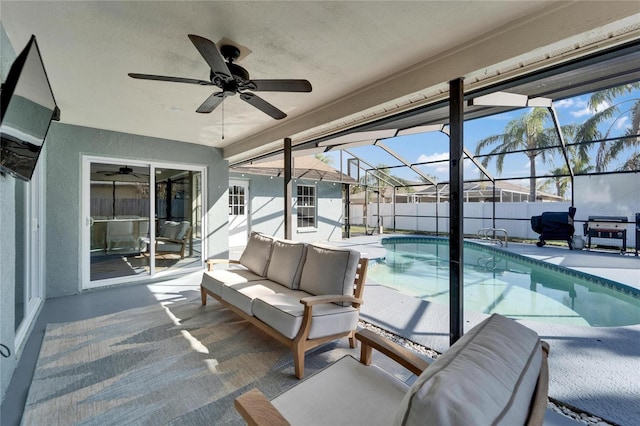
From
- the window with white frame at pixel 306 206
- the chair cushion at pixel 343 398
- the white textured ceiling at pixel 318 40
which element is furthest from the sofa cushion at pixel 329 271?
the window with white frame at pixel 306 206

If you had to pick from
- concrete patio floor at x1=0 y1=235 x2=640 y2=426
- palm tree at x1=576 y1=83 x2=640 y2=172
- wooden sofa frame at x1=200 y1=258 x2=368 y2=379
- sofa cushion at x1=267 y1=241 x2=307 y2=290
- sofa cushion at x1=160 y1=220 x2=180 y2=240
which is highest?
palm tree at x1=576 y1=83 x2=640 y2=172

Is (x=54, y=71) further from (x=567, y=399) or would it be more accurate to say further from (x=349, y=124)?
(x=567, y=399)

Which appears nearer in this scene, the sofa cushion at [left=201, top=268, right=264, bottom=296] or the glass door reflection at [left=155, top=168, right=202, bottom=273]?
the sofa cushion at [left=201, top=268, right=264, bottom=296]

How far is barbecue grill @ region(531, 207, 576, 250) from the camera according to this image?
8.50m

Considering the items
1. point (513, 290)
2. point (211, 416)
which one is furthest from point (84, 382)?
point (513, 290)

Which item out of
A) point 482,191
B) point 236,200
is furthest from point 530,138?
point 236,200

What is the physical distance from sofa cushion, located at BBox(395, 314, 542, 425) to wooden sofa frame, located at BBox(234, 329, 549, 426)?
2cm

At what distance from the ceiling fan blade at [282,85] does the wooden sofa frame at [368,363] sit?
1961 millimetres

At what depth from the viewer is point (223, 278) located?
11.5ft

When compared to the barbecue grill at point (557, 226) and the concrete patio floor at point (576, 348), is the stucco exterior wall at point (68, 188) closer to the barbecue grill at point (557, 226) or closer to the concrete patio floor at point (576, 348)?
the concrete patio floor at point (576, 348)

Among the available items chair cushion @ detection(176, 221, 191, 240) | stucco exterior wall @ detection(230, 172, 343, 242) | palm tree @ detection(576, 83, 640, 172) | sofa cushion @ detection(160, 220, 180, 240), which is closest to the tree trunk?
palm tree @ detection(576, 83, 640, 172)

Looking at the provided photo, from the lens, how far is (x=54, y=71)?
9.03 ft

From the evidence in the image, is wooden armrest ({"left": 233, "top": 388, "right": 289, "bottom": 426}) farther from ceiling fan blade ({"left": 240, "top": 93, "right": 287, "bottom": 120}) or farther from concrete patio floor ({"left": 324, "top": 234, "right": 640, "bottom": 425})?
ceiling fan blade ({"left": 240, "top": 93, "right": 287, "bottom": 120})

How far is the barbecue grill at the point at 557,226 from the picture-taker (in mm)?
8500
